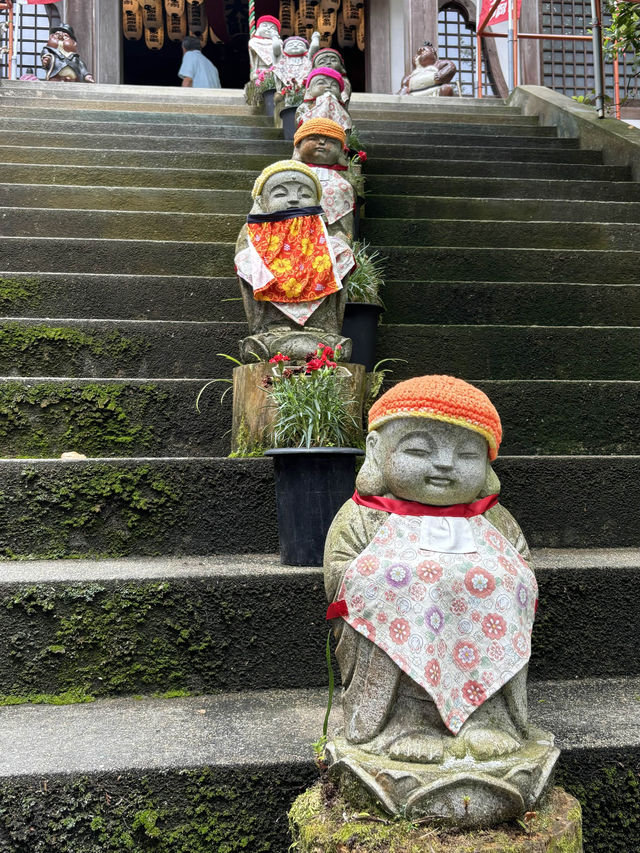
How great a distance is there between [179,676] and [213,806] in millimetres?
481

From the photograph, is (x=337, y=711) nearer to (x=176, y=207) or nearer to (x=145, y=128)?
(x=176, y=207)

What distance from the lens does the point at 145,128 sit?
6.93m

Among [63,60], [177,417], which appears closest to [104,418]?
[177,417]

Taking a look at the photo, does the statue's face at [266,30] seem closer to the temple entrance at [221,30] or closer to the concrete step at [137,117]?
the concrete step at [137,117]

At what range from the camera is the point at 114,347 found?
3654mm

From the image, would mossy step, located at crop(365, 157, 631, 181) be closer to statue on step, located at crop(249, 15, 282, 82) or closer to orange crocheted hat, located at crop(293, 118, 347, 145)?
orange crocheted hat, located at crop(293, 118, 347, 145)

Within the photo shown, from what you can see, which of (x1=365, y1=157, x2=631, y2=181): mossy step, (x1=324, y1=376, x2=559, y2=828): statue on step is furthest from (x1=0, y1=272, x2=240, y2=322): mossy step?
(x1=324, y1=376, x2=559, y2=828): statue on step

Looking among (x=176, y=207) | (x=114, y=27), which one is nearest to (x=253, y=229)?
(x=176, y=207)

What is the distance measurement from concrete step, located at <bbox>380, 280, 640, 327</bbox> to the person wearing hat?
8.20ft

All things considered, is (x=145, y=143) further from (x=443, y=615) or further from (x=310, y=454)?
(x=443, y=615)

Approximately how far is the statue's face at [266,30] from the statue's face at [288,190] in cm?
483

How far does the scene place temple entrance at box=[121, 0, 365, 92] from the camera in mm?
12773

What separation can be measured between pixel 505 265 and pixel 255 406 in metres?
1.94

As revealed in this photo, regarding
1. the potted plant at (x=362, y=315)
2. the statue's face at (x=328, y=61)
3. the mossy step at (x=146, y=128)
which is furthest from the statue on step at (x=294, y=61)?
the potted plant at (x=362, y=315)
